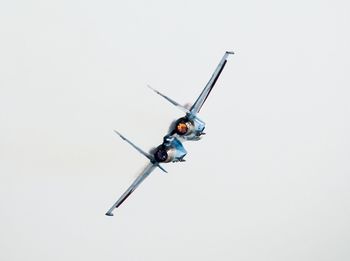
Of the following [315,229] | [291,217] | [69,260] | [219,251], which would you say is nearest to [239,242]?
[219,251]

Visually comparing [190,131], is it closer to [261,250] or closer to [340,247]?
[261,250]

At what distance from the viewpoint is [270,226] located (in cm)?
13725

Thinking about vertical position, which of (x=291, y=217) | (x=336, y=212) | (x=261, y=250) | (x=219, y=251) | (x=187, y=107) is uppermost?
(x=336, y=212)

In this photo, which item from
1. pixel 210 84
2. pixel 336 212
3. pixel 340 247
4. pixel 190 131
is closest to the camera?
pixel 190 131

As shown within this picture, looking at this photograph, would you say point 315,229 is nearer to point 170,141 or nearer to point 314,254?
point 314,254

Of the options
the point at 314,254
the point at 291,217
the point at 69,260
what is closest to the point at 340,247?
the point at 314,254

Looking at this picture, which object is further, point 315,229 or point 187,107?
point 315,229

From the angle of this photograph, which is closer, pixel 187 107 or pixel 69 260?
pixel 187 107

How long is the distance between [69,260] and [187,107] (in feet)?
187

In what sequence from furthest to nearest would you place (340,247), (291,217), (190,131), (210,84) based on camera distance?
(340,247)
(291,217)
(210,84)
(190,131)

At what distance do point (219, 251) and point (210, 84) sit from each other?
77498 millimetres

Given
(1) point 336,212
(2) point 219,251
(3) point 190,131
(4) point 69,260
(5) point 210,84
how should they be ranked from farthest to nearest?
(1) point 336,212
(2) point 219,251
(4) point 69,260
(5) point 210,84
(3) point 190,131

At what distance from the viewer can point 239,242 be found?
132750 millimetres

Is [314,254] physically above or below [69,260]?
above
